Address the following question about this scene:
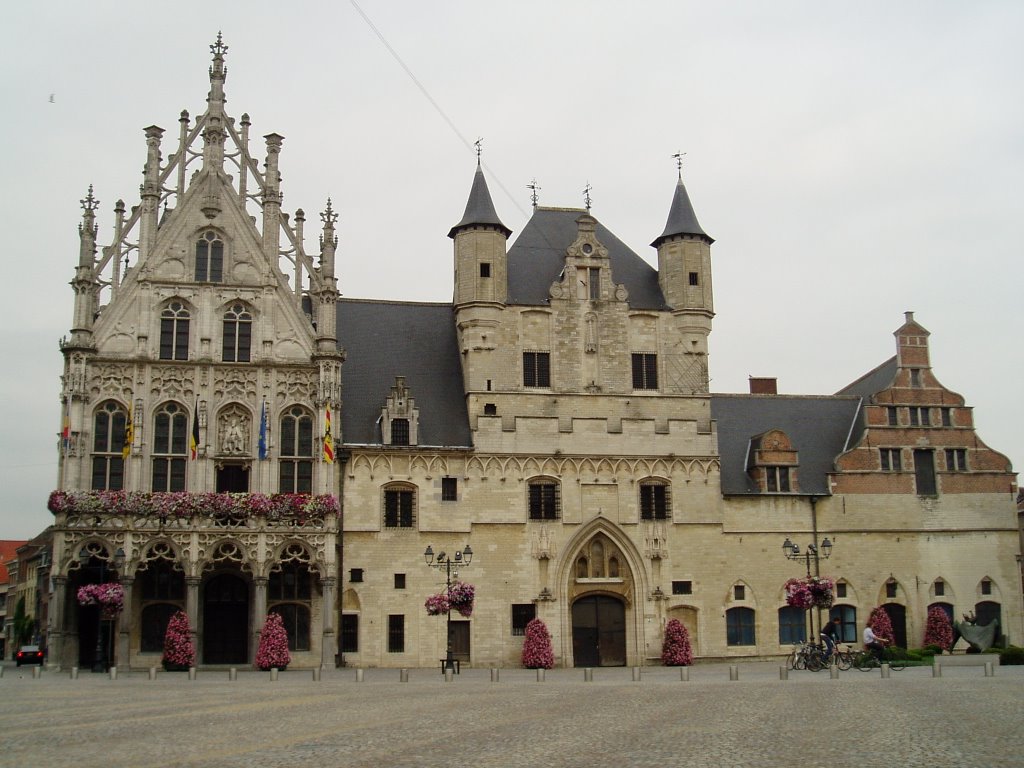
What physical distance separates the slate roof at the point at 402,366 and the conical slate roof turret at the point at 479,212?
13.4 feet

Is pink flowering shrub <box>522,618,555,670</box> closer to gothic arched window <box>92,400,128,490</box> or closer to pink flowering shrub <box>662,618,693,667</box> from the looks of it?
pink flowering shrub <box>662,618,693,667</box>

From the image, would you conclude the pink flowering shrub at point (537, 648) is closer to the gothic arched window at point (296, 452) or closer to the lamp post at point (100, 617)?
the gothic arched window at point (296, 452)

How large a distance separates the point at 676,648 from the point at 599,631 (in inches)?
127

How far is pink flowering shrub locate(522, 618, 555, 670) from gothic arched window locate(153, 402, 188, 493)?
46.1ft

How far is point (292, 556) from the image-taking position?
41438 mm

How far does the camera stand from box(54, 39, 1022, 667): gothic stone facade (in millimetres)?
42656

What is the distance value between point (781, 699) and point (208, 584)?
24437 millimetres

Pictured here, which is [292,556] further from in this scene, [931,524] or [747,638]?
[931,524]

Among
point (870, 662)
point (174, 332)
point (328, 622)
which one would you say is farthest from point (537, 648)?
point (174, 332)

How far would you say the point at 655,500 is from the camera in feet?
155

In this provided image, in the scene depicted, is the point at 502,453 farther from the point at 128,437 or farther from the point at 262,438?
the point at 128,437

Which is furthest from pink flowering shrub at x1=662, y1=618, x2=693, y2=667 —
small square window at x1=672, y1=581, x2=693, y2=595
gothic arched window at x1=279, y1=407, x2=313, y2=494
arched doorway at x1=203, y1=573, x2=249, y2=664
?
arched doorway at x1=203, y1=573, x2=249, y2=664

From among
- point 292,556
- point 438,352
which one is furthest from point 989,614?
point 292,556

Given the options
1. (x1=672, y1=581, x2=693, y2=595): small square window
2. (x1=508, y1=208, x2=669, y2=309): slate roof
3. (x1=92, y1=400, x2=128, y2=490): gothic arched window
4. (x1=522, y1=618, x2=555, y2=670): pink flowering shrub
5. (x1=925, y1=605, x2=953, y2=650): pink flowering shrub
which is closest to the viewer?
(x1=92, y1=400, x2=128, y2=490): gothic arched window
